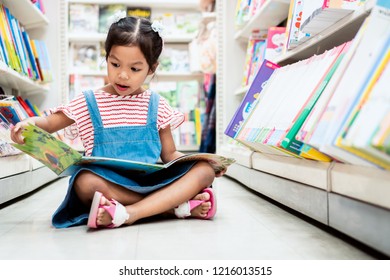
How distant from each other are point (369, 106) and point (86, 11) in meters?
3.45

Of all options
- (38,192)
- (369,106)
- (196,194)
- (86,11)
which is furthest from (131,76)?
(86,11)

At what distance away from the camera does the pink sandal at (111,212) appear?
3.54ft

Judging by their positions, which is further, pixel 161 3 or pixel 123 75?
pixel 161 3

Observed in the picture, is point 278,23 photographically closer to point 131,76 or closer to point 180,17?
point 131,76

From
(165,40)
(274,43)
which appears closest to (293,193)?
(274,43)

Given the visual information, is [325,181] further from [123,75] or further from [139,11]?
[139,11]

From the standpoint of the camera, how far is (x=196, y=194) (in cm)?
127

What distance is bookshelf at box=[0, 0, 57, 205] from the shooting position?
155 cm

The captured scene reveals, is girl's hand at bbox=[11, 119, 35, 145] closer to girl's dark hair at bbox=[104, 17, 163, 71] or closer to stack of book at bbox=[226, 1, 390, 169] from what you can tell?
girl's dark hair at bbox=[104, 17, 163, 71]

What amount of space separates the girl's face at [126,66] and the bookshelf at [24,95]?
536 mm

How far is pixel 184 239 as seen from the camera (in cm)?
101

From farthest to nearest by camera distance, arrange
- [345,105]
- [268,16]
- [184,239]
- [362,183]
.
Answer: [268,16]
[184,239]
[362,183]
[345,105]

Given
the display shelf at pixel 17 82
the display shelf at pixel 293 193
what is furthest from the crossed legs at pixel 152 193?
the display shelf at pixel 17 82

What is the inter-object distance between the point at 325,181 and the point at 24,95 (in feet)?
7.26
